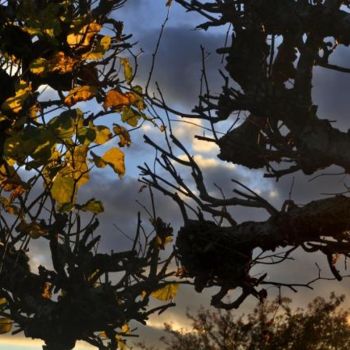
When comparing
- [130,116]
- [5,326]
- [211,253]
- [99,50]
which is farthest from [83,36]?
[5,326]

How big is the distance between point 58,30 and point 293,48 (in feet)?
15.2

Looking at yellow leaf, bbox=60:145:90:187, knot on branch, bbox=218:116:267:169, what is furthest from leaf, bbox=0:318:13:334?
yellow leaf, bbox=60:145:90:187

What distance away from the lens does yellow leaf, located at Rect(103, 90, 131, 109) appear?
4625mm

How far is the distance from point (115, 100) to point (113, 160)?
0.85m

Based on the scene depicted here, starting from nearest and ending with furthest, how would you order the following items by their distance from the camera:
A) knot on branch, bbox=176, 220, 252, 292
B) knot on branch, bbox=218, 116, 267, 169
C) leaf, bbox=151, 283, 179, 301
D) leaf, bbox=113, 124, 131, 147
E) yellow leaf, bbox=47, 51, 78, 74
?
yellow leaf, bbox=47, 51, 78, 74 → leaf, bbox=113, 124, 131, 147 → knot on branch, bbox=176, 220, 252, 292 → knot on branch, bbox=218, 116, 267, 169 → leaf, bbox=151, 283, 179, 301

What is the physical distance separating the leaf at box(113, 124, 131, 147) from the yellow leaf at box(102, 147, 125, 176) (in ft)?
1.61

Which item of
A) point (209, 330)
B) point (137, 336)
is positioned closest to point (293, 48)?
point (137, 336)

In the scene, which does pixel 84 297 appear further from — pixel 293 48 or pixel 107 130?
pixel 107 130

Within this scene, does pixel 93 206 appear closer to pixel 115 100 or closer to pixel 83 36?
pixel 115 100

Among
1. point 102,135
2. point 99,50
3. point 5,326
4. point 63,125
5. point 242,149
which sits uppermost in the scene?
point 242,149

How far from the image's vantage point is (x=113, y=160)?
3.98m

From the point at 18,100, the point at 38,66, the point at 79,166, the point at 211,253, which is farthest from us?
the point at 211,253

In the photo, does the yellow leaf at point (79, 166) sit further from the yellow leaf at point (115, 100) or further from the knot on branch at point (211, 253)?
the knot on branch at point (211, 253)

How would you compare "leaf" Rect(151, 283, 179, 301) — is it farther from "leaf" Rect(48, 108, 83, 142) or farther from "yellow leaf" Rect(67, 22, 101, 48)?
"leaf" Rect(48, 108, 83, 142)
